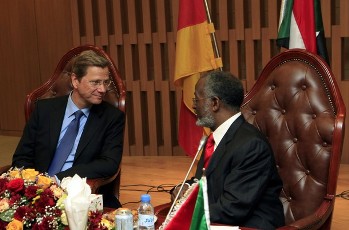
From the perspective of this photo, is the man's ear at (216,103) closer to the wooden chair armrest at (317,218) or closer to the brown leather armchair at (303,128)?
the brown leather armchair at (303,128)

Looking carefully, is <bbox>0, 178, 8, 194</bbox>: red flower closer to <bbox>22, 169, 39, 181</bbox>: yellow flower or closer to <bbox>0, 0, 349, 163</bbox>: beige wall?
<bbox>22, 169, 39, 181</bbox>: yellow flower

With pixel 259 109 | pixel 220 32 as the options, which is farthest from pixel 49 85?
pixel 220 32

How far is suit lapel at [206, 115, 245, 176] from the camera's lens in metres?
2.48

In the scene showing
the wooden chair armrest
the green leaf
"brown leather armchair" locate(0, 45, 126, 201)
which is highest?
"brown leather armchair" locate(0, 45, 126, 201)

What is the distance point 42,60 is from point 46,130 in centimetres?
388

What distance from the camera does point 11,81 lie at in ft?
24.6

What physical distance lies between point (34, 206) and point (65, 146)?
1318mm

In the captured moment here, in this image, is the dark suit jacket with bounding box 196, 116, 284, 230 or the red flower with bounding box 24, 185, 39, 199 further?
the dark suit jacket with bounding box 196, 116, 284, 230

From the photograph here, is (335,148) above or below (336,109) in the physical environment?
below

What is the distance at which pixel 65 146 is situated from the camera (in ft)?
10.9

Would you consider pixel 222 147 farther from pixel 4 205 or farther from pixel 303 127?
pixel 4 205

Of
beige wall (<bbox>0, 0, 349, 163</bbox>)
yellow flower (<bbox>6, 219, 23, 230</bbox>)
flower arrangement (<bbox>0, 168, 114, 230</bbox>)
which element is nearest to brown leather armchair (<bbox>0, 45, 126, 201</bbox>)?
flower arrangement (<bbox>0, 168, 114, 230</bbox>)

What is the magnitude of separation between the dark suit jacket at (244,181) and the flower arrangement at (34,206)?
0.55 meters

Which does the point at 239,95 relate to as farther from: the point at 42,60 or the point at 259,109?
the point at 42,60
